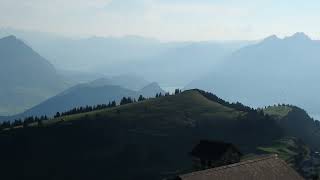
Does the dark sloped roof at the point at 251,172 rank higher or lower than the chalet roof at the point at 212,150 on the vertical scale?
lower

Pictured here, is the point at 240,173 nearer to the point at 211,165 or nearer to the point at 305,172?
the point at 211,165

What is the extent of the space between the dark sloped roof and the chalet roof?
24361 mm

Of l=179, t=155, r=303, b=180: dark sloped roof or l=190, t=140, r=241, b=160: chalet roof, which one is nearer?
l=179, t=155, r=303, b=180: dark sloped roof

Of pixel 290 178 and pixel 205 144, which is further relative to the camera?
pixel 205 144

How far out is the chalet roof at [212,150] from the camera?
323 ft

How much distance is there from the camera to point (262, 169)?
229ft

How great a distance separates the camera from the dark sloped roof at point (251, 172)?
201ft

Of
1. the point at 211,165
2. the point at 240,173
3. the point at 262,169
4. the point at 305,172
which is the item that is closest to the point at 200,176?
the point at 240,173

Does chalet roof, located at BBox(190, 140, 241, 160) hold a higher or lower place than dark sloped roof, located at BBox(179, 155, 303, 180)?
higher

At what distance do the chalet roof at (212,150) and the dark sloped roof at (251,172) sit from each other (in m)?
24.4

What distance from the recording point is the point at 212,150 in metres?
99.9

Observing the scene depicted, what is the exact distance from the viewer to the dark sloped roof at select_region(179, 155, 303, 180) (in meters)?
61.3

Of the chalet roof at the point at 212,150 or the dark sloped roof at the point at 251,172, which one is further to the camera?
the chalet roof at the point at 212,150

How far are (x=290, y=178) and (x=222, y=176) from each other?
13.4m
